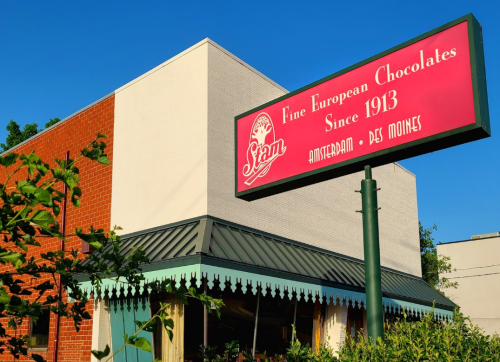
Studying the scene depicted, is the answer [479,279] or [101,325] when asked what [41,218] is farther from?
[479,279]

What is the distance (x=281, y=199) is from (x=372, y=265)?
7.43 metres

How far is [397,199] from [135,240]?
10952mm

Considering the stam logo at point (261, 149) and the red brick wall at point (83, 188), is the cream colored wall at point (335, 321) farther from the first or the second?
the stam logo at point (261, 149)

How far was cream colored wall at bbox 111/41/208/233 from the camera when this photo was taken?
43.5ft

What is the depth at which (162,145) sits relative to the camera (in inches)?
558

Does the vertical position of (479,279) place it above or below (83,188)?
below

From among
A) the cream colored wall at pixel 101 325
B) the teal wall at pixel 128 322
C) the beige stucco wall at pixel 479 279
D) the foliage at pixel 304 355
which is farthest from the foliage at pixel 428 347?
the beige stucco wall at pixel 479 279

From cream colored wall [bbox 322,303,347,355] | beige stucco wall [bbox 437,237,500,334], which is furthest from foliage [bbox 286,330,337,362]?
beige stucco wall [bbox 437,237,500,334]

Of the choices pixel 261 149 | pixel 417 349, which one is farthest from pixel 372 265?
pixel 261 149

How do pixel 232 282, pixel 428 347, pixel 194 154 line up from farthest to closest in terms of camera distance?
pixel 194 154 < pixel 232 282 < pixel 428 347

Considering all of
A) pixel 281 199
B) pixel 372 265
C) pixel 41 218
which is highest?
pixel 281 199

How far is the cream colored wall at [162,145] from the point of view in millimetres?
13250

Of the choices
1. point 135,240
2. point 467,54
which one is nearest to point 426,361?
point 467,54

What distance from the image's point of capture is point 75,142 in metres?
16.8
